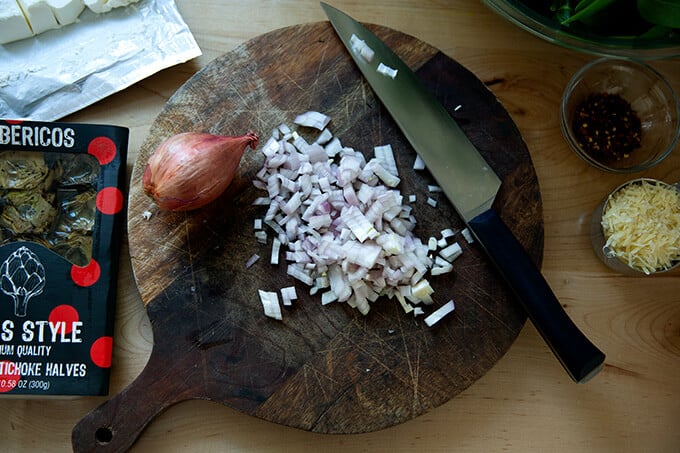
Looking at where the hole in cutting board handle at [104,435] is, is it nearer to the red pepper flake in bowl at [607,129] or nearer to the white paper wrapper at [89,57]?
the white paper wrapper at [89,57]

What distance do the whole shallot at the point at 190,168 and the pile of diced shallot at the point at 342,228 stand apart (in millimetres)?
92

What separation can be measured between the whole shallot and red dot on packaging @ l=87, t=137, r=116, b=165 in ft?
0.35

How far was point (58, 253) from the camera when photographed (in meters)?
1.30

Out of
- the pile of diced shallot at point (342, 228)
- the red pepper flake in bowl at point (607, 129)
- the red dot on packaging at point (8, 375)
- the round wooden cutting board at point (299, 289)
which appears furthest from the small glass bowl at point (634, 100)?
the red dot on packaging at point (8, 375)

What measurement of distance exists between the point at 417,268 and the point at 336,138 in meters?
0.32

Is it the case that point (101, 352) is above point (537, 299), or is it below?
below

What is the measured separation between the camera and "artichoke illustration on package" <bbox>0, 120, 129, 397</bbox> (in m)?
1.26

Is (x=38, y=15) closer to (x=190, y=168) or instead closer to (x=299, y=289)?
(x=190, y=168)

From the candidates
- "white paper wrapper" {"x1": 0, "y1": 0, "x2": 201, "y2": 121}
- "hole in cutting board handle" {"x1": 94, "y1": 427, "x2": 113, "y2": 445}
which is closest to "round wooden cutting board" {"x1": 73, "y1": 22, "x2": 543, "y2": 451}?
"hole in cutting board handle" {"x1": 94, "y1": 427, "x2": 113, "y2": 445}

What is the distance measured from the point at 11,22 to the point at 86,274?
0.55m

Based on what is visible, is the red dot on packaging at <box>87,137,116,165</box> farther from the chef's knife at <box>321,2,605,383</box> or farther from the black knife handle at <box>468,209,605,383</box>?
the black knife handle at <box>468,209,605,383</box>

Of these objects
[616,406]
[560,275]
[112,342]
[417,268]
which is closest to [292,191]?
[417,268]

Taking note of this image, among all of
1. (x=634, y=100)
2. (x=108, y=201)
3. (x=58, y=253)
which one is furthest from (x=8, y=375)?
(x=634, y=100)

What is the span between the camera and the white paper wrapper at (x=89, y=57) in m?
1.36
